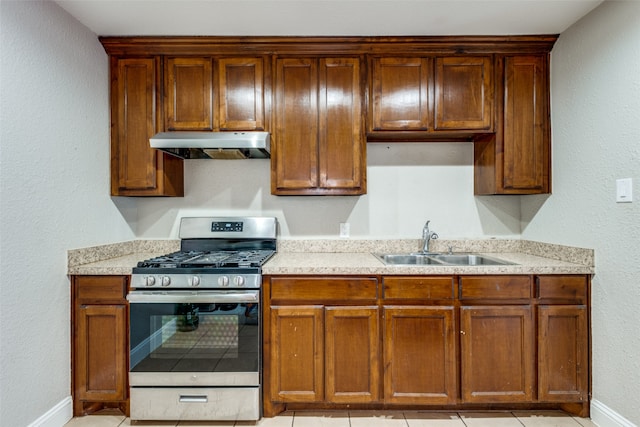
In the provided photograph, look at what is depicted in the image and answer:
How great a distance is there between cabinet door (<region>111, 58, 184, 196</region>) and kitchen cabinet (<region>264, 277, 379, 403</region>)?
4.21 feet

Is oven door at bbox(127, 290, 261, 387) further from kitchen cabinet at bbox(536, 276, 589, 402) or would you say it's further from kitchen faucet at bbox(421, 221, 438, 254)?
kitchen cabinet at bbox(536, 276, 589, 402)

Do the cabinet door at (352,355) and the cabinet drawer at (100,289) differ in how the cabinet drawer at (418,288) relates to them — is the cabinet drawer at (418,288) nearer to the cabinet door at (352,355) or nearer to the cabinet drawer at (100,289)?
the cabinet door at (352,355)

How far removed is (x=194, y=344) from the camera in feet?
6.23

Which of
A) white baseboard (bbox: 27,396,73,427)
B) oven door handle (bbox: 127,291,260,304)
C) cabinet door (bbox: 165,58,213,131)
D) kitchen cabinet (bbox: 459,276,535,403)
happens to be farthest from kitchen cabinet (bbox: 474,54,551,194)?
white baseboard (bbox: 27,396,73,427)

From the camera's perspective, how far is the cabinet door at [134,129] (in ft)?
7.60

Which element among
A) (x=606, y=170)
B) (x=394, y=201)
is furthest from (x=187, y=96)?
(x=606, y=170)

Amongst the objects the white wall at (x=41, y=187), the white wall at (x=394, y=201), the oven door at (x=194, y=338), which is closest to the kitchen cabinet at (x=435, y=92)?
the white wall at (x=394, y=201)

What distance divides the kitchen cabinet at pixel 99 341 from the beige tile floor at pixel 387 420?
0.12 meters

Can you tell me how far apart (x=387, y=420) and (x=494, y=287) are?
0.98m

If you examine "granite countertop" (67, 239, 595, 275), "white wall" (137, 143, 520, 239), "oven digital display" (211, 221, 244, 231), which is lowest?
"granite countertop" (67, 239, 595, 275)

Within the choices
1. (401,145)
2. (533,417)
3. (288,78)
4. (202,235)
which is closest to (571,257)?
(533,417)

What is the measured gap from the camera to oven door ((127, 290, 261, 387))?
6.21ft

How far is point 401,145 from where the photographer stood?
2.62 m

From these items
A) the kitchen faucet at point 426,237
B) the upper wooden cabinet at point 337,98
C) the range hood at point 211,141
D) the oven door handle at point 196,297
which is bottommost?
the oven door handle at point 196,297
